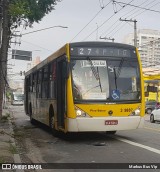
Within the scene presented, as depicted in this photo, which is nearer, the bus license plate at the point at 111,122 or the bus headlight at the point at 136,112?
the bus license plate at the point at 111,122

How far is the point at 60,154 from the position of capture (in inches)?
472

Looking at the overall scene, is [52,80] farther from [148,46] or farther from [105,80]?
[148,46]

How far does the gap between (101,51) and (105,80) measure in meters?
1.04

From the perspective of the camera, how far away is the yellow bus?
1344 cm

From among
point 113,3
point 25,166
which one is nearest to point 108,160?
point 25,166

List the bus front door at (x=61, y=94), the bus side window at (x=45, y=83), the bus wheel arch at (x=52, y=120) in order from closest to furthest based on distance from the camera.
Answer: the bus front door at (x=61, y=94) < the bus wheel arch at (x=52, y=120) < the bus side window at (x=45, y=83)

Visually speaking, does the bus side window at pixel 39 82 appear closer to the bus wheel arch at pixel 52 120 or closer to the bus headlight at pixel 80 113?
the bus wheel arch at pixel 52 120

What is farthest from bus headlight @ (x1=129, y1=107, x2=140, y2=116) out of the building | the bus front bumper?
the building

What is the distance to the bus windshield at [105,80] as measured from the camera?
13.6 metres

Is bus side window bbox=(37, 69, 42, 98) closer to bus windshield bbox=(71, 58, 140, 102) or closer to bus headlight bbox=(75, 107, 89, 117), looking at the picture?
bus windshield bbox=(71, 58, 140, 102)

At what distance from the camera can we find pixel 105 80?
45.1ft

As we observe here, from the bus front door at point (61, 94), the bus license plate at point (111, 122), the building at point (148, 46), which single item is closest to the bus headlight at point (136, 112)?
the bus license plate at point (111, 122)

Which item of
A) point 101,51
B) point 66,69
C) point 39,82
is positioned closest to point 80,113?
point 66,69

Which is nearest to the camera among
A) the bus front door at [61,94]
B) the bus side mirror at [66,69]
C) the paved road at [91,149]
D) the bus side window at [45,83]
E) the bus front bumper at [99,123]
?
the paved road at [91,149]
